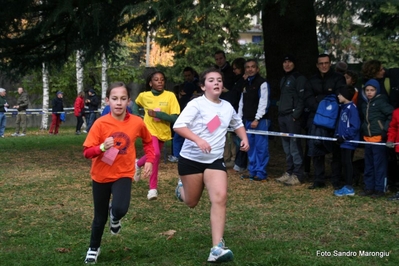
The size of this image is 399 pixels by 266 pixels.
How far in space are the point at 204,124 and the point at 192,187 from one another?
68 cm

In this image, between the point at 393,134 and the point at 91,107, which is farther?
the point at 91,107

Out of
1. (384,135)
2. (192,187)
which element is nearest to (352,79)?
(384,135)

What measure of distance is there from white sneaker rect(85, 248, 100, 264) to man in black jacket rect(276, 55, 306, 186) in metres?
6.02

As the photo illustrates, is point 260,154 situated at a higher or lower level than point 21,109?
lower

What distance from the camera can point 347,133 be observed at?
11633mm

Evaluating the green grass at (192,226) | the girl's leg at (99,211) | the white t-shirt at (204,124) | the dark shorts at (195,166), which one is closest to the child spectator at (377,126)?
the green grass at (192,226)

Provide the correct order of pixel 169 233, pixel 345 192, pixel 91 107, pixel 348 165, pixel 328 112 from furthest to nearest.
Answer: pixel 91 107 < pixel 328 112 < pixel 348 165 < pixel 345 192 < pixel 169 233

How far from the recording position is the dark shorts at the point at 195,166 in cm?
754

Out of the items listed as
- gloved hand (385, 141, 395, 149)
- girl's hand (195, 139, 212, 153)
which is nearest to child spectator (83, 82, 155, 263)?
girl's hand (195, 139, 212, 153)

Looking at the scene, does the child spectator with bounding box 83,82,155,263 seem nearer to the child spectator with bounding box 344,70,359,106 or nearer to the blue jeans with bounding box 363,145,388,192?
the blue jeans with bounding box 363,145,388,192

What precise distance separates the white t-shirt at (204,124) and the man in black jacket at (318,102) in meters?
4.78

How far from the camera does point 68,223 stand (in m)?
9.41

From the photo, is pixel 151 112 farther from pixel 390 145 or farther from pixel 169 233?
pixel 390 145

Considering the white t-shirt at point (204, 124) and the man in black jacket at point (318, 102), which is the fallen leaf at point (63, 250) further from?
the man in black jacket at point (318, 102)
